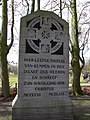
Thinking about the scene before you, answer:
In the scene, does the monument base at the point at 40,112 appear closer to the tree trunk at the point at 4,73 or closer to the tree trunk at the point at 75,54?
the tree trunk at the point at 4,73

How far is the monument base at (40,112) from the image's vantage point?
852 cm

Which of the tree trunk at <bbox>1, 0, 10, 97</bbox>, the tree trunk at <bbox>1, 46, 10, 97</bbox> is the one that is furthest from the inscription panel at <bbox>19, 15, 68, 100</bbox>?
the tree trunk at <bbox>1, 46, 10, 97</bbox>

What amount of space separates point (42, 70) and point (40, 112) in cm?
117

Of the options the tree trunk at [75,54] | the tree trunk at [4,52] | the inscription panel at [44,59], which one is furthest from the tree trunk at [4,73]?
the inscription panel at [44,59]

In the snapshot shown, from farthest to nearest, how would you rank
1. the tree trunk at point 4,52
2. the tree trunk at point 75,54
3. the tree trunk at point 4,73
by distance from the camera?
1. the tree trunk at point 75,54
2. the tree trunk at point 4,73
3. the tree trunk at point 4,52

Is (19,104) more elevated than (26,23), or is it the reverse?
(26,23)

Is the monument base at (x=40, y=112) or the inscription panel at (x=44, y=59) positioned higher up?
the inscription panel at (x=44, y=59)

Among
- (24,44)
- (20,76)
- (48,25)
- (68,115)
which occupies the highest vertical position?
(48,25)

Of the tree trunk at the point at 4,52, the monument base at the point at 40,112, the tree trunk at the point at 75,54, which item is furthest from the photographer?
the tree trunk at the point at 75,54

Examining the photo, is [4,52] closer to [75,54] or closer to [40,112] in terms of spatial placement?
[75,54]

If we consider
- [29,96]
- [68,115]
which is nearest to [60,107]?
[68,115]

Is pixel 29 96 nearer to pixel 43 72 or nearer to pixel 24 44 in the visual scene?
pixel 43 72

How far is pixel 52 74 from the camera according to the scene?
8.82 m

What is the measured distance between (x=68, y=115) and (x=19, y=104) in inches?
57.4
